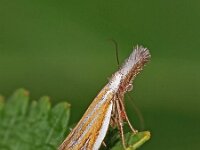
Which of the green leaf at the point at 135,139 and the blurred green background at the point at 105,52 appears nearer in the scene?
the green leaf at the point at 135,139

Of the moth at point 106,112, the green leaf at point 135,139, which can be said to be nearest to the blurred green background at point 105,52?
the moth at point 106,112

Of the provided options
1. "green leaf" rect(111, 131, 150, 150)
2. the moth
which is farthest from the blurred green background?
"green leaf" rect(111, 131, 150, 150)

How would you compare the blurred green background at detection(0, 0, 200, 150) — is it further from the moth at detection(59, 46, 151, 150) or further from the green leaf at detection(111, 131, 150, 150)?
the green leaf at detection(111, 131, 150, 150)

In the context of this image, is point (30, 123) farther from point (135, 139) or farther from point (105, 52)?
point (105, 52)

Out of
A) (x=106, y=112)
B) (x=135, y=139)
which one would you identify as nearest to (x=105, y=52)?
(x=106, y=112)

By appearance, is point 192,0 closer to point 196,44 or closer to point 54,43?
point 196,44

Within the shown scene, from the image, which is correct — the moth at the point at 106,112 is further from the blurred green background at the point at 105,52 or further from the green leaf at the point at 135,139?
the blurred green background at the point at 105,52
